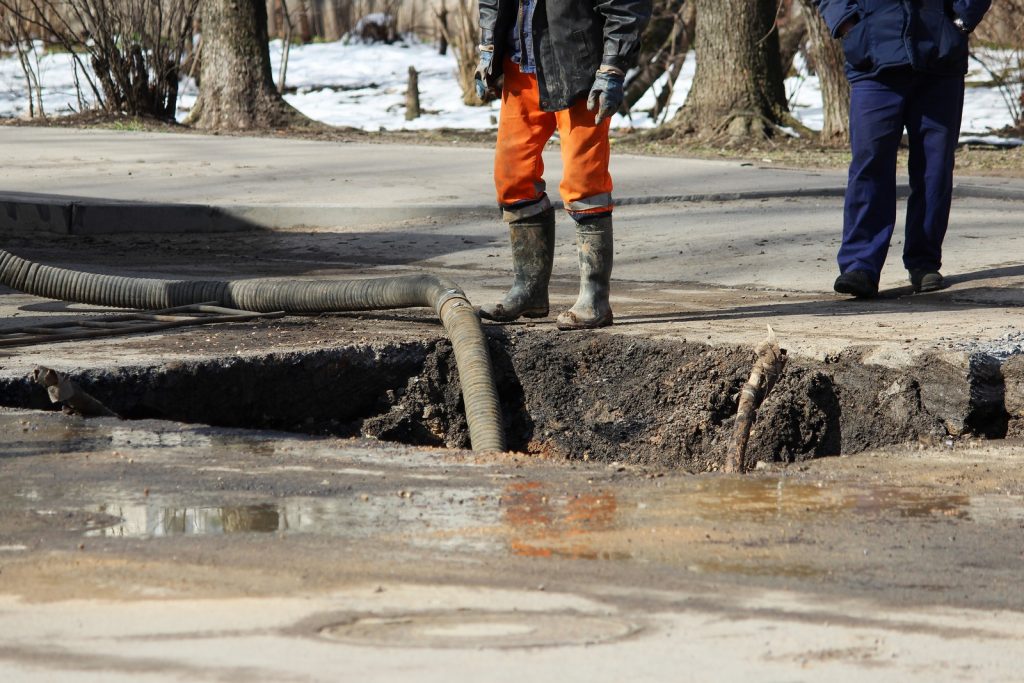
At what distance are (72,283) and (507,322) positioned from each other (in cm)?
194

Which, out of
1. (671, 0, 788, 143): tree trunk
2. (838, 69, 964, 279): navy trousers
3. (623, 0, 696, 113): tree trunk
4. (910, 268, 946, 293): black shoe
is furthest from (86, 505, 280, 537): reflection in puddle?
(623, 0, 696, 113): tree trunk

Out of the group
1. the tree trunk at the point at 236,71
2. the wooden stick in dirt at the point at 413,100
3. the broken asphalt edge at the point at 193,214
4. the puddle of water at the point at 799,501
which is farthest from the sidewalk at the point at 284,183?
the wooden stick in dirt at the point at 413,100

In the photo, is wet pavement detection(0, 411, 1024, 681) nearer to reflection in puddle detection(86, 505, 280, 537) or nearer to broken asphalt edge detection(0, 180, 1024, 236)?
reflection in puddle detection(86, 505, 280, 537)

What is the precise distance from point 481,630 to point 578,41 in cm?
300

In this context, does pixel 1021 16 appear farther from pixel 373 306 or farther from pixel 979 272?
pixel 373 306

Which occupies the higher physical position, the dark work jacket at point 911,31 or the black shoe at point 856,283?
the dark work jacket at point 911,31

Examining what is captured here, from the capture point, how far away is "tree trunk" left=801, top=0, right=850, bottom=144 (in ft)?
46.5

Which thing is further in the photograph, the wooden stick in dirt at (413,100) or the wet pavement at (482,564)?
the wooden stick in dirt at (413,100)

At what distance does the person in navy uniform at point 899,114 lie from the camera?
5703 millimetres

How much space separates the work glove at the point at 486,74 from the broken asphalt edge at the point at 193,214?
3968 millimetres

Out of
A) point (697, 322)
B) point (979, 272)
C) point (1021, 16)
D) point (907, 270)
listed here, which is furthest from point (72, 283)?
point (1021, 16)

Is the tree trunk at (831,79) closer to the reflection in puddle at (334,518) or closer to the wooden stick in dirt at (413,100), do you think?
the wooden stick in dirt at (413,100)

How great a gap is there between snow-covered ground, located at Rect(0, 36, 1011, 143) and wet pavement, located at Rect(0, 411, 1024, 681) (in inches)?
524

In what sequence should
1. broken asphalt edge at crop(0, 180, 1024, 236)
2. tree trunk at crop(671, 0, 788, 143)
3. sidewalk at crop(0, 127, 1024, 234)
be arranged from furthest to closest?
1. tree trunk at crop(671, 0, 788, 143)
2. sidewalk at crop(0, 127, 1024, 234)
3. broken asphalt edge at crop(0, 180, 1024, 236)
